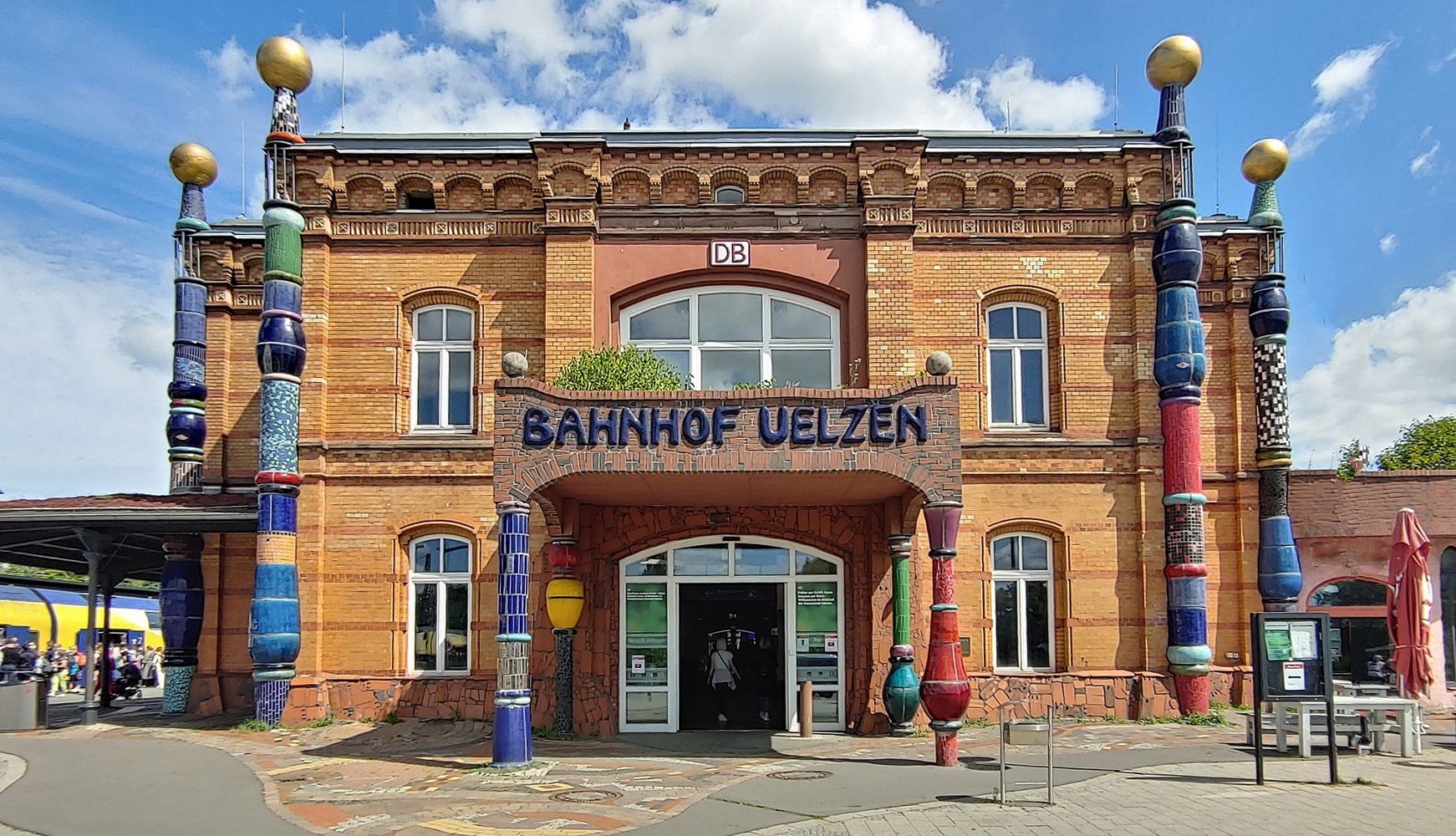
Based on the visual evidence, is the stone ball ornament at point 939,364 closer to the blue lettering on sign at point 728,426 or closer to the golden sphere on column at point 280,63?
the blue lettering on sign at point 728,426

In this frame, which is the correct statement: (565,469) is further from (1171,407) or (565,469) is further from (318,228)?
(1171,407)

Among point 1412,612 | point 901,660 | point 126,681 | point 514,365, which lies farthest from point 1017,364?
point 126,681

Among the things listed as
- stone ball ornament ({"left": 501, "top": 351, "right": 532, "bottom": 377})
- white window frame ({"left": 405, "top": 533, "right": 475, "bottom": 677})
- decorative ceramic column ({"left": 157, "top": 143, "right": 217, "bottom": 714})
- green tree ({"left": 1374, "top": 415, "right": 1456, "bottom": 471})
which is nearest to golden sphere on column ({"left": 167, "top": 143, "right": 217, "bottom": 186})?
decorative ceramic column ({"left": 157, "top": 143, "right": 217, "bottom": 714})

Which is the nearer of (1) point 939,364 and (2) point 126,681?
(1) point 939,364

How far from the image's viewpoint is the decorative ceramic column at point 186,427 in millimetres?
18328

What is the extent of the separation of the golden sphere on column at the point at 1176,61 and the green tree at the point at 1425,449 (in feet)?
73.5

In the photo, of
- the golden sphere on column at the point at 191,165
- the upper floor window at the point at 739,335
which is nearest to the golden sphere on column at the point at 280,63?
the golden sphere on column at the point at 191,165

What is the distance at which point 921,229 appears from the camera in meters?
17.8

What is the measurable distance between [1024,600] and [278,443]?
1089cm

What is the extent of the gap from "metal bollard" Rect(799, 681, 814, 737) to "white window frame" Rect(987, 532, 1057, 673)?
2900mm

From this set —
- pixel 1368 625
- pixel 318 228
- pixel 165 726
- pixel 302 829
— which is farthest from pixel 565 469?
pixel 1368 625

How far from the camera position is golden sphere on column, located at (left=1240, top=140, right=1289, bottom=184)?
18.9 meters

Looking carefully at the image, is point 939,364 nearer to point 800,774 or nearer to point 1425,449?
point 800,774

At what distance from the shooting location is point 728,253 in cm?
1752
